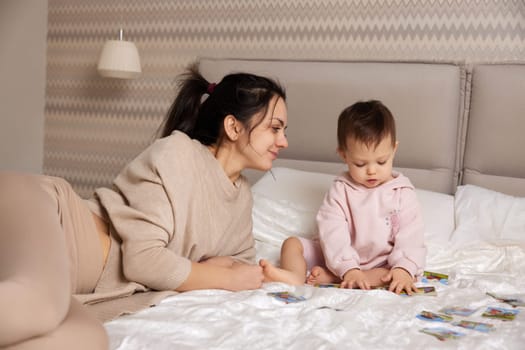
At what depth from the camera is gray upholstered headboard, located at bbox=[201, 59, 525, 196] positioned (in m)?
2.31

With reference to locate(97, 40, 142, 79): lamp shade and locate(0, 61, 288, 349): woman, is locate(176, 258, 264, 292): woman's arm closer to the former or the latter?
locate(0, 61, 288, 349): woman

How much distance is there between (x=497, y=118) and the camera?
2.31 m

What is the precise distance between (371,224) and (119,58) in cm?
163

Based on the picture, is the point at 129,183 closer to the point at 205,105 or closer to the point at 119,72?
the point at 205,105

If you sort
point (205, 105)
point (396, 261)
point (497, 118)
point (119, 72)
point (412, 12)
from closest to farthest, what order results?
point (396, 261)
point (205, 105)
point (497, 118)
point (412, 12)
point (119, 72)

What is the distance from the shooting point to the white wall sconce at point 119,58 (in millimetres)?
2895

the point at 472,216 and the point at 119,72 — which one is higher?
the point at 119,72

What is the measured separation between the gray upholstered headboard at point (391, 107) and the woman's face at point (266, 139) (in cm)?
79

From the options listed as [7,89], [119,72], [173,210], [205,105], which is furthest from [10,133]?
[173,210]

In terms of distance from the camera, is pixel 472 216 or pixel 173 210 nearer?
pixel 173 210

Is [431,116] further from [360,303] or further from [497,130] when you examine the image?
[360,303]

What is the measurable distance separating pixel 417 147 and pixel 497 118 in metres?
0.31

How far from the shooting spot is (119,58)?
290cm

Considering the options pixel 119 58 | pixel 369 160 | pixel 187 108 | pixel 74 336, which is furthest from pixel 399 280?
pixel 119 58
